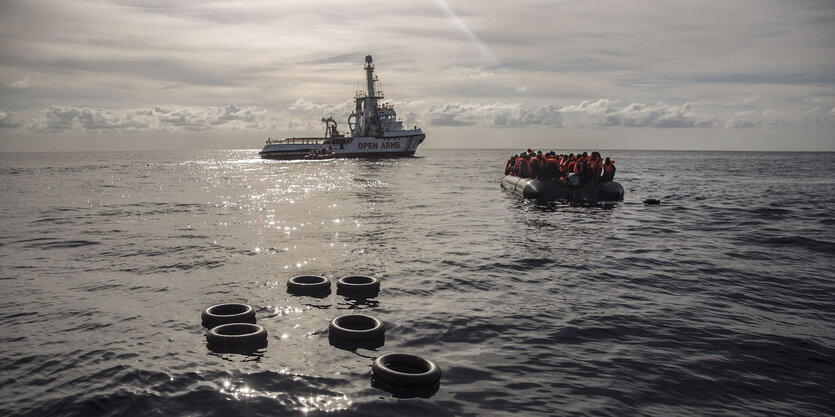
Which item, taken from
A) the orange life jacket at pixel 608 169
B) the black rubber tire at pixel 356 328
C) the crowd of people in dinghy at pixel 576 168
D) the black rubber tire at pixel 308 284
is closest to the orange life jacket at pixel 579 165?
the crowd of people in dinghy at pixel 576 168

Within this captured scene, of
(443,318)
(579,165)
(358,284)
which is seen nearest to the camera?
(443,318)

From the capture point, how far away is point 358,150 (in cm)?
9806

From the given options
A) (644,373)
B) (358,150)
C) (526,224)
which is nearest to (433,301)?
(644,373)

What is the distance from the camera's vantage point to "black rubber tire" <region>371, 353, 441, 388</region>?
255 inches

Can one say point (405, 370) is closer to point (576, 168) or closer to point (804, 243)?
point (804, 243)

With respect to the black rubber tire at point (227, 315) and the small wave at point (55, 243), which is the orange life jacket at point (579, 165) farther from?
the small wave at point (55, 243)

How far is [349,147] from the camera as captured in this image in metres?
98.2

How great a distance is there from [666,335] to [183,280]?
11.0 meters

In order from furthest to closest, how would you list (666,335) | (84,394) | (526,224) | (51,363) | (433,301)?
(526,224)
(433,301)
(666,335)
(51,363)
(84,394)

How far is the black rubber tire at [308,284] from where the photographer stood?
35.8ft

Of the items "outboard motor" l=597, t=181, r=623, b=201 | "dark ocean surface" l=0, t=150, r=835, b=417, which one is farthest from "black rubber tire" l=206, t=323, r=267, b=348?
"outboard motor" l=597, t=181, r=623, b=201

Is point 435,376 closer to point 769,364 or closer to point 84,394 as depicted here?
point 84,394

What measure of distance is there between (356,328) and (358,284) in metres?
2.34

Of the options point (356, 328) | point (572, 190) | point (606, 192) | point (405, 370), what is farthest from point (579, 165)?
point (405, 370)
